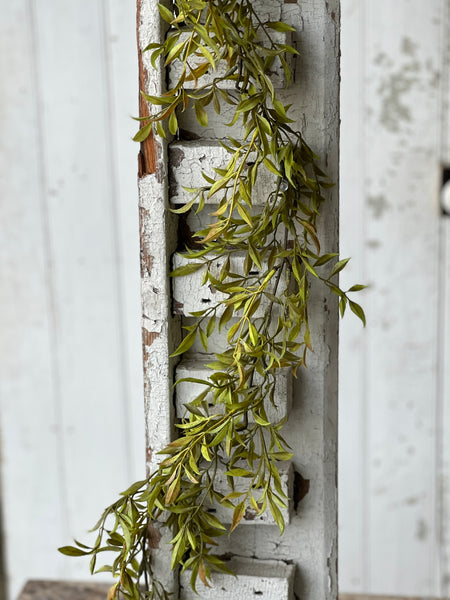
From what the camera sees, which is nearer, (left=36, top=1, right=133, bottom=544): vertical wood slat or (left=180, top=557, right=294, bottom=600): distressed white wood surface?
(left=180, top=557, right=294, bottom=600): distressed white wood surface

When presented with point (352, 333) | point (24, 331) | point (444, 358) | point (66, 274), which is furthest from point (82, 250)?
point (444, 358)

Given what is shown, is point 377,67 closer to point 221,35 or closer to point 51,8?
point 51,8

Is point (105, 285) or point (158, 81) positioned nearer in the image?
point (158, 81)

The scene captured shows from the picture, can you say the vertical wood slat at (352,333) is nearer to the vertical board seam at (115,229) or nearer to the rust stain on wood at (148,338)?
the vertical board seam at (115,229)

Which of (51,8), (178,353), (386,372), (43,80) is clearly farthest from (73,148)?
(178,353)

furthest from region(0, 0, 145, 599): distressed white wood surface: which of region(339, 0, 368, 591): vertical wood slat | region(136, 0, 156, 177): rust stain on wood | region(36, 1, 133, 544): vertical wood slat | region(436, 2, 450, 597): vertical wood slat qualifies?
region(136, 0, 156, 177): rust stain on wood

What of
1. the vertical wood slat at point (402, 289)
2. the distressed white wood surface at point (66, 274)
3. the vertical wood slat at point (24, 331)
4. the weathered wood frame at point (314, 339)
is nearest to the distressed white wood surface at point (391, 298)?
the vertical wood slat at point (402, 289)

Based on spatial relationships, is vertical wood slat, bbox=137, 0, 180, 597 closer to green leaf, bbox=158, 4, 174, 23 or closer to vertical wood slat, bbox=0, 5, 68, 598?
green leaf, bbox=158, 4, 174, 23
